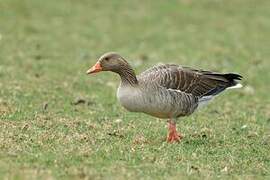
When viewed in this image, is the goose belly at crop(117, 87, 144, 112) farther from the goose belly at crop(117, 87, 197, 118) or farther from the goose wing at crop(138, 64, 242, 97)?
the goose wing at crop(138, 64, 242, 97)

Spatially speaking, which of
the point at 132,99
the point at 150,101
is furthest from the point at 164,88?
the point at 132,99

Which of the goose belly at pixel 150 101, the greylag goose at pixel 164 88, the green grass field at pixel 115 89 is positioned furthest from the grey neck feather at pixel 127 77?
the green grass field at pixel 115 89

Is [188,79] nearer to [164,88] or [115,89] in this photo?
[164,88]

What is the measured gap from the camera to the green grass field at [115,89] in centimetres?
795

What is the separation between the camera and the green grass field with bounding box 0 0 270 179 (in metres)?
7.95

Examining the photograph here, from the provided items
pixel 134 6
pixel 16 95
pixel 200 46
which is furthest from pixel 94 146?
pixel 134 6

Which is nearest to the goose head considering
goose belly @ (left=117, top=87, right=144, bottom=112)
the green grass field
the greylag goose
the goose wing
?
the greylag goose

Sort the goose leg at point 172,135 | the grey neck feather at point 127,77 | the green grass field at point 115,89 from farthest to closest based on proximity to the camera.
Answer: the goose leg at point 172,135, the grey neck feather at point 127,77, the green grass field at point 115,89

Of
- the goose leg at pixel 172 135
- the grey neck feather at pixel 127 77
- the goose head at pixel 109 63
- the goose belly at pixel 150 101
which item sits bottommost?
the goose leg at pixel 172 135

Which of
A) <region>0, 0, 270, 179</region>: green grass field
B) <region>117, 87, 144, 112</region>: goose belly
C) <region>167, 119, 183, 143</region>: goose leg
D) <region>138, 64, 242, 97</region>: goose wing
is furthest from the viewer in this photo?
<region>167, 119, 183, 143</region>: goose leg

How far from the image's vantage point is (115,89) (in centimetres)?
1446

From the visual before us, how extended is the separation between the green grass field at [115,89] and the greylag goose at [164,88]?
0.48m

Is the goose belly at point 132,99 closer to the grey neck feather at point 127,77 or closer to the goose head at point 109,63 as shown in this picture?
the grey neck feather at point 127,77

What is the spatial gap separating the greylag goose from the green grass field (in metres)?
0.48
